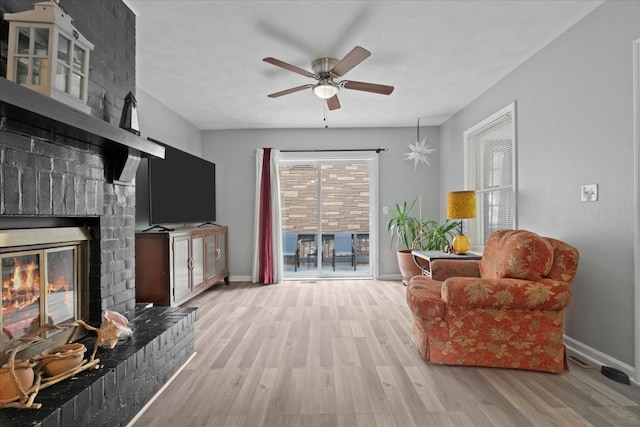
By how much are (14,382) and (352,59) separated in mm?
2515

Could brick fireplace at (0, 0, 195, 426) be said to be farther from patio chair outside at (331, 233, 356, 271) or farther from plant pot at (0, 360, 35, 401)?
patio chair outside at (331, 233, 356, 271)

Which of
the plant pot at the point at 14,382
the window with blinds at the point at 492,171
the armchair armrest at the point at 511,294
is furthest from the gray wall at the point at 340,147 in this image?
the plant pot at the point at 14,382

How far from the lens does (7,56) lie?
1348 millimetres

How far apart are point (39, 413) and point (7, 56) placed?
1.41m

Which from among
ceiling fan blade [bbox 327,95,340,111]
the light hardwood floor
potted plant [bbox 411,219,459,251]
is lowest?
the light hardwood floor

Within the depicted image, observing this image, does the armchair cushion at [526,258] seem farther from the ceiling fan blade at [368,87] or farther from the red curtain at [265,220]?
the red curtain at [265,220]

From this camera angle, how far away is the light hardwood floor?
167cm

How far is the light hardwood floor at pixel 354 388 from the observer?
1.67 meters

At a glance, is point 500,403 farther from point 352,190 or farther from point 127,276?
point 352,190

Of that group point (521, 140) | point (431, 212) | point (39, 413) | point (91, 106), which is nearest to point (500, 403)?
point (39, 413)

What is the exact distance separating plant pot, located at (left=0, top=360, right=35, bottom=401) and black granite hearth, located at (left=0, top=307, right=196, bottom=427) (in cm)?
5

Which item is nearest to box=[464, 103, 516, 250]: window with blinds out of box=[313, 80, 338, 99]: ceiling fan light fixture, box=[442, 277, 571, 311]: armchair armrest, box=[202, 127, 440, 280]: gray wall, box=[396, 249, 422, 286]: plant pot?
box=[396, 249, 422, 286]: plant pot

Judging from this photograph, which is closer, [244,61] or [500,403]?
[500,403]

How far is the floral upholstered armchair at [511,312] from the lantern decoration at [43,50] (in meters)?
2.35
